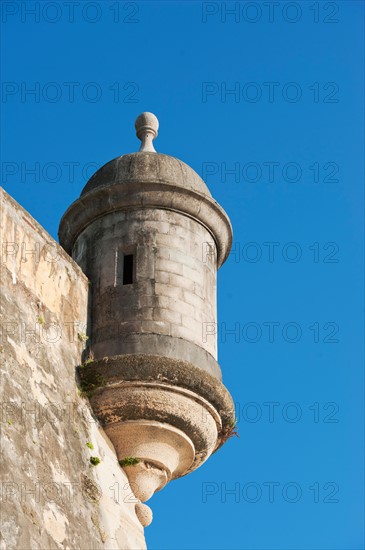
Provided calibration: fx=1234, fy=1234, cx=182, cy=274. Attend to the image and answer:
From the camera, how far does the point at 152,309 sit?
9.65 m

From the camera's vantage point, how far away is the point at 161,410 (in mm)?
9242

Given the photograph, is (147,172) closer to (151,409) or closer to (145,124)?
(145,124)

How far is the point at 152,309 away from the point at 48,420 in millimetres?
1417

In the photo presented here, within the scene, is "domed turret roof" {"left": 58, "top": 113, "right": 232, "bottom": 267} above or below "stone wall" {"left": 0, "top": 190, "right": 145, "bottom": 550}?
above

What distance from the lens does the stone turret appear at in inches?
365

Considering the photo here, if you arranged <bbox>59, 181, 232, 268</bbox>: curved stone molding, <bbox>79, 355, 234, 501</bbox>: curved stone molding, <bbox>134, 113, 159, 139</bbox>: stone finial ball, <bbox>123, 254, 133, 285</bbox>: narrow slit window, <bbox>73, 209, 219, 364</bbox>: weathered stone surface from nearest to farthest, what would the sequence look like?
1. <bbox>79, 355, 234, 501</bbox>: curved stone molding
2. <bbox>73, 209, 219, 364</bbox>: weathered stone surface
3. <bbox>123, 254, 133, 285</bbox>: narrow slit window
4. <bbox>59, 181, 232, 268</bbox>: curved stone molding
5. <bbox>134, 113, 159, 139</bbox>: stone finial ball

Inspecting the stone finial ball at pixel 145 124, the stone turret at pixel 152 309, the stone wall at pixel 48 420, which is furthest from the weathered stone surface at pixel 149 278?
the stone finial ball at pixel 145 124

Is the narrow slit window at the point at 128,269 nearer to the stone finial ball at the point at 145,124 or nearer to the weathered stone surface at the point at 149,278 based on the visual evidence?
the weathered stone surface at the point at 149,278

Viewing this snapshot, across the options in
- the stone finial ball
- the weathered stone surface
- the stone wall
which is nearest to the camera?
the stone wall

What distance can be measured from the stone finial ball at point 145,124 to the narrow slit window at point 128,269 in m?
1.56

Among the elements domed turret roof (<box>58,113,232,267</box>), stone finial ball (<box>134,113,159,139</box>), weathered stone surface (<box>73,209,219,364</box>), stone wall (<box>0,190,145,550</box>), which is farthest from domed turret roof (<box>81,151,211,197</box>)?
stone wall (<box>0,190,145,550</box>)

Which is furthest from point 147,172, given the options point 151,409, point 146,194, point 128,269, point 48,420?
point 48,420

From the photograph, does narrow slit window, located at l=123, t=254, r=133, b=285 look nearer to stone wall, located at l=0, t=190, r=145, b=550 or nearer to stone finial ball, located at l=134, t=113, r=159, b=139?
stone wall, located at l=0, t=190, r=145, b=550

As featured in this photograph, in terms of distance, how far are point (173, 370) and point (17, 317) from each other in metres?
1.29
